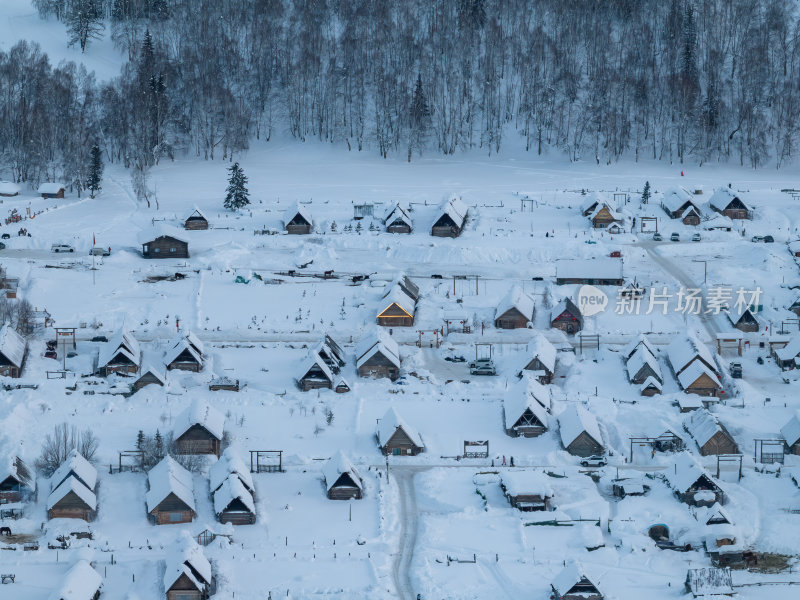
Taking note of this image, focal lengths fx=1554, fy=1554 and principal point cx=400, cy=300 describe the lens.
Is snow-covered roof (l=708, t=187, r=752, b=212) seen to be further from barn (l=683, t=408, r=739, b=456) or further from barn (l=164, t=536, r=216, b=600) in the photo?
barn (l=164, t=536, r=216, b=600)

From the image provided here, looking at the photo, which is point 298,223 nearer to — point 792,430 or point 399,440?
point 399,440

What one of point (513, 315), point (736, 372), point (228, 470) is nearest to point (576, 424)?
point (736, 372)

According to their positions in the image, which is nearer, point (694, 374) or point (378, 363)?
point (694, 374)

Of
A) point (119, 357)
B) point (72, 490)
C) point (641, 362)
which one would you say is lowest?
point (72, 490)

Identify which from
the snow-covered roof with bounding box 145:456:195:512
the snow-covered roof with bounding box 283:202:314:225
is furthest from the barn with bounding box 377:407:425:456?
the snow-covered roof with bounding box 283:202:314:225

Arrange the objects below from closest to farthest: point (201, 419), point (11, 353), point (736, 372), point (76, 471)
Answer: point (76, 471) < point (201, 419) < point (11, 353) < point (736, 372)

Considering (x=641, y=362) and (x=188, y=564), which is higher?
(x=641, y=362)

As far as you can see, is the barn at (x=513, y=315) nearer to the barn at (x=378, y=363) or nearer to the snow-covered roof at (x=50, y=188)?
the barn at (x=378, y=363)

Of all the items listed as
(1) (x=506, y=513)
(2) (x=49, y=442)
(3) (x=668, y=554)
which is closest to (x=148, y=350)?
(2) (x=49, y=442)
